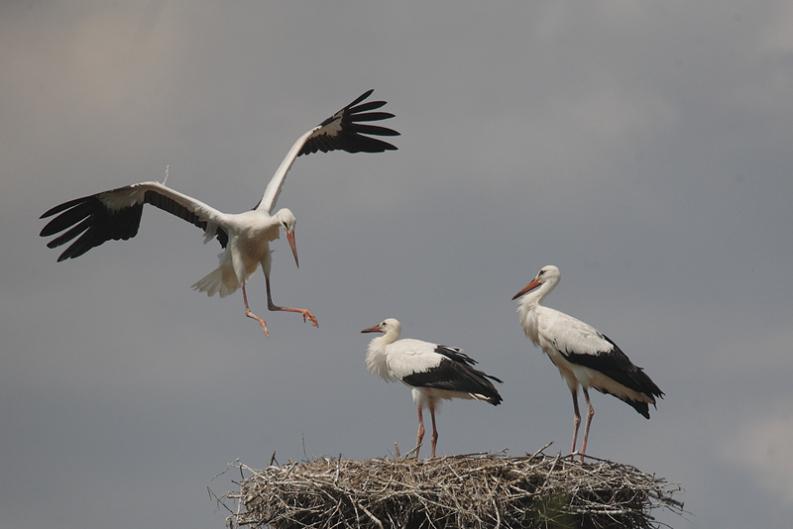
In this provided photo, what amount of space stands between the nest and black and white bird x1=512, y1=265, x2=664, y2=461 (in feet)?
5.09

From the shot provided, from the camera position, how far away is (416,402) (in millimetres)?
15945

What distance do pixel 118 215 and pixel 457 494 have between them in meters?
5.30

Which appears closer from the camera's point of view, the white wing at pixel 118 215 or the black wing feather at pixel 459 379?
the black wing feather at pixel 459 379

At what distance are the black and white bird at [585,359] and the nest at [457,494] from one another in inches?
61.0

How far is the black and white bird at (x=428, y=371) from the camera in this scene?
50.1 feet

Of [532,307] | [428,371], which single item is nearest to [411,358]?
[428,371]

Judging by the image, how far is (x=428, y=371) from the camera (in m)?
15.5

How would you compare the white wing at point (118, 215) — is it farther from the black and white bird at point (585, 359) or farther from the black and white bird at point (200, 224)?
the black and white bird at point (585, 359)

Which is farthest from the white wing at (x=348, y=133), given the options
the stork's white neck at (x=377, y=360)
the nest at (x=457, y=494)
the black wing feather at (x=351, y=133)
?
the nest at (x=457, y=494)

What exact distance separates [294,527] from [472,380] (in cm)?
235

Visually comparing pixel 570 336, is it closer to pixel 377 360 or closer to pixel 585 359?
pixel 585 359

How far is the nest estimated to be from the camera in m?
13.2

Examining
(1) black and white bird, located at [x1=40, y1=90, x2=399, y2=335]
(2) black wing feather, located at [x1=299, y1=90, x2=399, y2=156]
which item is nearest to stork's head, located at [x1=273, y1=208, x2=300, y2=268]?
(1) black and white bird, located at [x1=40, y1=90, x2=399, y2=335]

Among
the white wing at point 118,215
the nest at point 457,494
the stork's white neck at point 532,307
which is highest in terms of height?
the white wing at point 118,215
